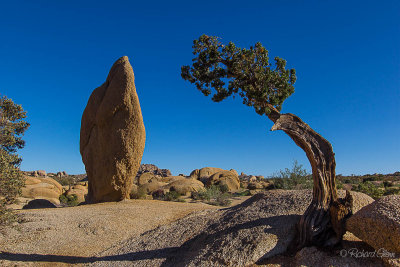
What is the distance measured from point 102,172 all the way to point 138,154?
7.05 ft

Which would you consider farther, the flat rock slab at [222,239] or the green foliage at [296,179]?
the green foliage at [296,179]

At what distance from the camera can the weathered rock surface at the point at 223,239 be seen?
251 inches

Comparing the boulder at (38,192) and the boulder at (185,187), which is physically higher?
the boulder at (185,187)

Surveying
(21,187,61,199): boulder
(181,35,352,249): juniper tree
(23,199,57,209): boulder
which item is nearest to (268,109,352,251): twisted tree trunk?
(181,35,352,249): juniper tree

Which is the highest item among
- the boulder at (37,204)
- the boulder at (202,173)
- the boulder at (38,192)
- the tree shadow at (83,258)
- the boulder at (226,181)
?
the boulder at (202,173)

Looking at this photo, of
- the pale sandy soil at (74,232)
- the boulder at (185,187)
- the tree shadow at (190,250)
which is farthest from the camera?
the boulder at (185,187)

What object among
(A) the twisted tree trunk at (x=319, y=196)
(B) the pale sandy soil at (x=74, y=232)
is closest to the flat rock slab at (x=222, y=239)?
(A) the twisted tree trunk at (x=319, y=196)

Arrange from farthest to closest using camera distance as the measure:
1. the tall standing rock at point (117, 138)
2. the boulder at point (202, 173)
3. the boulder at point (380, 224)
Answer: the boulder at point (202, 173) < the tall standing rock at point (117, 138) < the boulder at point (380, 224)

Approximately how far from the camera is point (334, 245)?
6.13 metres

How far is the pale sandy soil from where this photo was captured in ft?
28.8

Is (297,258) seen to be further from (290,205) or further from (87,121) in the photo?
(87,121)

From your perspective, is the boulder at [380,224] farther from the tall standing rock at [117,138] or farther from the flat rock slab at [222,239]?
the tall standing rock at [117,138]

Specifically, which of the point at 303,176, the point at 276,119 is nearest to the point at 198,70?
the point at 276,119

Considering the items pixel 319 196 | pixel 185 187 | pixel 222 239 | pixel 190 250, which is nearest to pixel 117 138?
pixel 190 250
